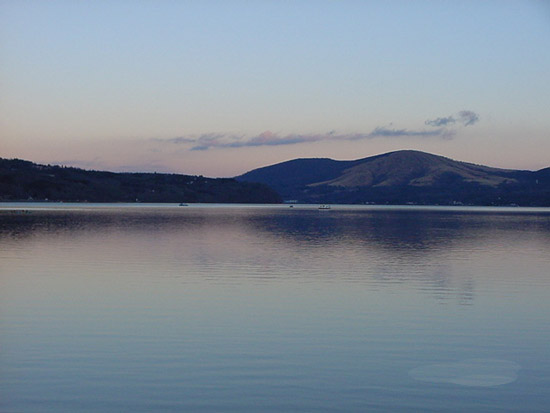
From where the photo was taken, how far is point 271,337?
27.0 m

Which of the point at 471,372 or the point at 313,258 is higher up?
the point at 313,258

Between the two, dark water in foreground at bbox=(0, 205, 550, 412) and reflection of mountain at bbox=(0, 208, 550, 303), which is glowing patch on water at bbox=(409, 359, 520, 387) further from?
reflection of mountain at bbox=(0, 208, 550, 303)

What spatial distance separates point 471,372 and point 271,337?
8179 mm

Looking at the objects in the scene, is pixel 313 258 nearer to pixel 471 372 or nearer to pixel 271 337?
pixel 271 337

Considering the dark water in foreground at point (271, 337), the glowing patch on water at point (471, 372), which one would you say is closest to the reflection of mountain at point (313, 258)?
the dark water in foreground at point (271, 337)

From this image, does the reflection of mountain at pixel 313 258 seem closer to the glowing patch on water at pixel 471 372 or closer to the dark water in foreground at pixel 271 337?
the dark water in foreground at pixel 271 337

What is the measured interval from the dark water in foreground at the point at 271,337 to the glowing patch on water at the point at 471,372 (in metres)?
0.06

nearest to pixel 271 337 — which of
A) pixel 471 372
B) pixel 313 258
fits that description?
pixel 471 372

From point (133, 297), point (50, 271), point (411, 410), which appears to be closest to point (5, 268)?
point (50, 271)

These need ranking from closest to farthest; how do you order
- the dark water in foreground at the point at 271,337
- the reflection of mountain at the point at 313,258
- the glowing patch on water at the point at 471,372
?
the dark water in foreground at the point at 271,337 → the glowing patch on water at the point at 471,372 → the reflection of mountain at the point at 313,258

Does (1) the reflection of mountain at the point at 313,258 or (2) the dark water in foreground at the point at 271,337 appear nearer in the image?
(2) the dark water in foreground at the point at 271,337

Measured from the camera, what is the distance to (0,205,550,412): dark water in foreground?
1917 cm

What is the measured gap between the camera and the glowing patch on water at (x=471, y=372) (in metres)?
20.8

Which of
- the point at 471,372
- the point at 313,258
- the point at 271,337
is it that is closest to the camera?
the point at 471,372
